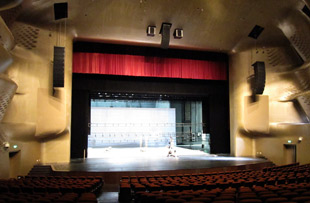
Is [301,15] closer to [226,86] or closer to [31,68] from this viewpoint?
[226,86]

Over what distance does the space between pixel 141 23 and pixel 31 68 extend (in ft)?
19.9

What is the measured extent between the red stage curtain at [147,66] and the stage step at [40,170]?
236 inches

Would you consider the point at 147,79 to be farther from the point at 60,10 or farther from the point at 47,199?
the point at 47,199

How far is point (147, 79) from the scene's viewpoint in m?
17.9

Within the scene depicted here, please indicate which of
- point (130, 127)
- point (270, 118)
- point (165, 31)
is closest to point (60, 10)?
point (165, 31)

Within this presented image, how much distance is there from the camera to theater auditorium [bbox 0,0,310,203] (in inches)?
485

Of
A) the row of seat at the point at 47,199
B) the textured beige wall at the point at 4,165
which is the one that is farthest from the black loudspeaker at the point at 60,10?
the row of seat at the point at 47,199

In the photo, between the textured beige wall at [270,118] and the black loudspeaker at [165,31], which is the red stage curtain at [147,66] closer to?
the textured beige wall at [270,118]

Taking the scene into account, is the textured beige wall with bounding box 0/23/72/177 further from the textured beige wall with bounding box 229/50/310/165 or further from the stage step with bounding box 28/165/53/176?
the textured beige wall with bounding box 229/50/310/165

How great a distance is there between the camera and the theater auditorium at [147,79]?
12.3 meters

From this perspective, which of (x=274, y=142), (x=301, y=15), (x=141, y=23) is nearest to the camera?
(x=301, y=15)

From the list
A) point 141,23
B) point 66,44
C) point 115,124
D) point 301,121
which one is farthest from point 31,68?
point 301,121

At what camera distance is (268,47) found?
56.3ft

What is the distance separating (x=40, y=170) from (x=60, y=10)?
7.73m
